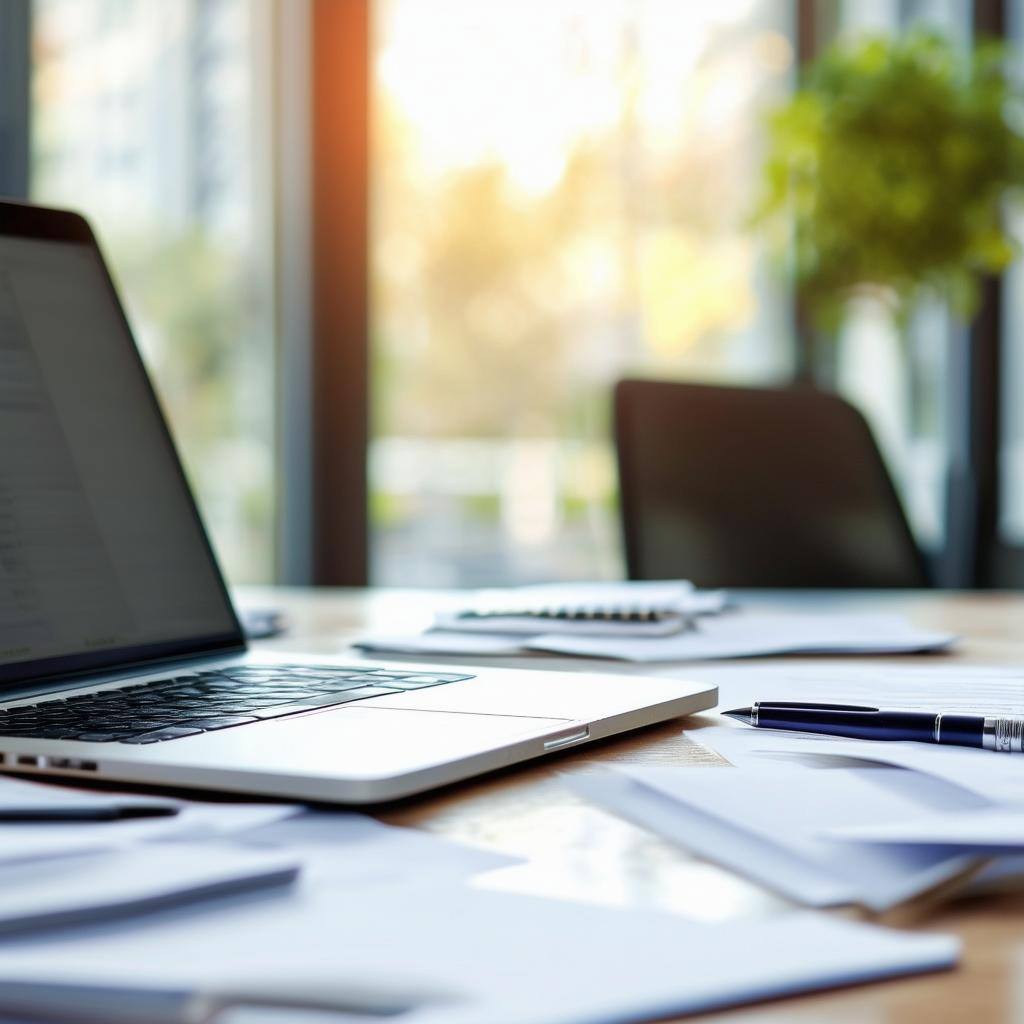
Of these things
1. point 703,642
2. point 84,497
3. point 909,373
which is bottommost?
point 703,642

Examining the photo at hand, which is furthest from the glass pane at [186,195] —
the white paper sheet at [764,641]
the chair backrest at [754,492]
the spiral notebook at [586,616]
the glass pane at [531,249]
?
the white paper sheet at [764,641]

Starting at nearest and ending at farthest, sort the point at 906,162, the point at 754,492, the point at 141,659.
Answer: the point at 141,659 < the point at 754,492 < the point at 906,162

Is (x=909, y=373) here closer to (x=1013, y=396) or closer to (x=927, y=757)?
(x=1013, y=396)

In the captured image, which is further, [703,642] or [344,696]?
[703,642]

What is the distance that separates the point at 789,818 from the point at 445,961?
0.52ft

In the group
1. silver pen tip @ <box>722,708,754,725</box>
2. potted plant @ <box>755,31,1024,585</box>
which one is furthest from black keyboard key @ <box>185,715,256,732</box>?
potted plant @ <box>755,31,1024,585</box>

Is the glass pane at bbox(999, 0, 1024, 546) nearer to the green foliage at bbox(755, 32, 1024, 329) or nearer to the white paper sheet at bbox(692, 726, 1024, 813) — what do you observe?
the green foliage at bbox(755, 32, 1024, 329)

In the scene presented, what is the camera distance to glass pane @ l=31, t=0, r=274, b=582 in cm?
226

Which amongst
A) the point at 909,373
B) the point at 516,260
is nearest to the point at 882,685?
the point at 516,260

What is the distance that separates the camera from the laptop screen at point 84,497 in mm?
694

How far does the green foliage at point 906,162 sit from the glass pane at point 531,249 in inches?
14.0

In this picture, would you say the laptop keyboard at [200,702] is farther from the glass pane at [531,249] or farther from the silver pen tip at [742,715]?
the glass pane at [531,249]

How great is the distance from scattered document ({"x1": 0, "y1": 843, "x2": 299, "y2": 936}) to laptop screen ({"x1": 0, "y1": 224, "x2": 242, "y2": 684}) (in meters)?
0.29

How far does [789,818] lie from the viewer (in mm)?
444
